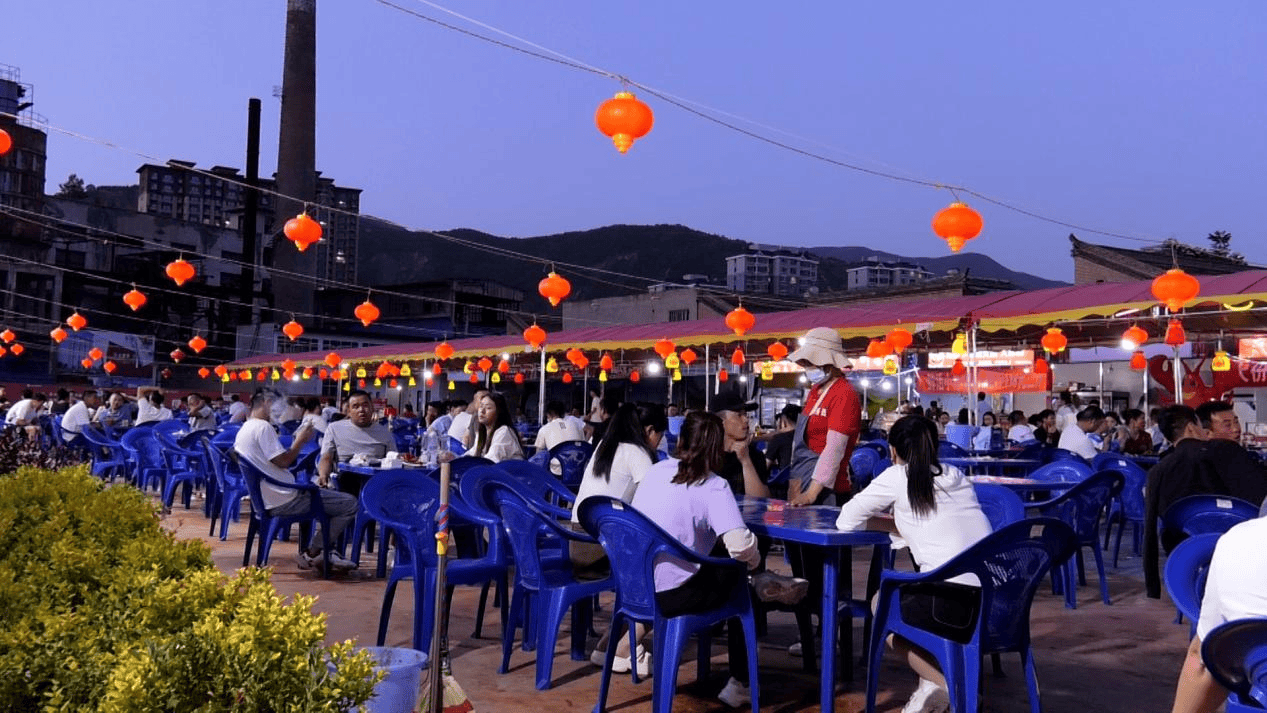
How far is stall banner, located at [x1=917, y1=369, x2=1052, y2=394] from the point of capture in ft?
59.5

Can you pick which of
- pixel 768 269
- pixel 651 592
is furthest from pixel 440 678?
pixel 768 269

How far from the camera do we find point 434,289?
164ft

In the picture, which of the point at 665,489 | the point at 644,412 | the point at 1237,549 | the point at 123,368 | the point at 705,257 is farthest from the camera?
the point at 705,257

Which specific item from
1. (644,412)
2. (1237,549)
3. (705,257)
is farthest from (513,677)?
(705,257)

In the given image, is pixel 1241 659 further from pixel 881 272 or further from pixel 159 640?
pixel 881 272

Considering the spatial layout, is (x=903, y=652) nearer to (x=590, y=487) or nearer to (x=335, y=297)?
(x=590, y=487)

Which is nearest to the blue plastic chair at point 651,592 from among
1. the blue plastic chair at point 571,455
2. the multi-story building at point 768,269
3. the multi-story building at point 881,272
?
the blue plastic chair at point 571,455

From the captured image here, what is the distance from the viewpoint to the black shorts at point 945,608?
362cm

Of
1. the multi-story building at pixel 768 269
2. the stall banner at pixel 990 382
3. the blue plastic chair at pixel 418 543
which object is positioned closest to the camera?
the blue plastic chair at pixel 418 543

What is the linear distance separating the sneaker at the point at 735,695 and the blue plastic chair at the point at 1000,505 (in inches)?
61.8

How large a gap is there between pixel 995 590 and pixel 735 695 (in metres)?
1.17

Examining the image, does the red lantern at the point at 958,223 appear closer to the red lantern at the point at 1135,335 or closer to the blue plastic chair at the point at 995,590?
the blue plastic chair at the point at 995,590

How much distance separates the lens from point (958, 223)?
313 inches

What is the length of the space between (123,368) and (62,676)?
38763 millimetres
